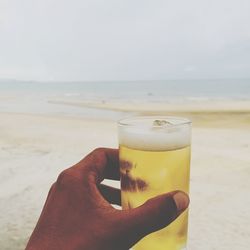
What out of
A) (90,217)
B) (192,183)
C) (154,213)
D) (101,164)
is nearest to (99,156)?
(101,164)

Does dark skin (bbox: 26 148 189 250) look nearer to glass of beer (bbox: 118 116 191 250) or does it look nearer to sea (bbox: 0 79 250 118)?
glass of beer (bbox: 118 116 191 250)

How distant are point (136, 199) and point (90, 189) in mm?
211

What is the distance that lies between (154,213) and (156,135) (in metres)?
0.35

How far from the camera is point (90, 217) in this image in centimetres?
116

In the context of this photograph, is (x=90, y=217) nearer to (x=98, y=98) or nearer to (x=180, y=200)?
(x=180, y=200)

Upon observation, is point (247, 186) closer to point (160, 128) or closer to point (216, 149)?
point (216, 149)

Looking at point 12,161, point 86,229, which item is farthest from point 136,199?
point 12,161

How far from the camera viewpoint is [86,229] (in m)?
1.16

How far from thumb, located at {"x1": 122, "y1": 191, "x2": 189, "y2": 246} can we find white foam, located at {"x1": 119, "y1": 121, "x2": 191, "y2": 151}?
0.89 feet

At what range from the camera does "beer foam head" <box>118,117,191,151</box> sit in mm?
1339

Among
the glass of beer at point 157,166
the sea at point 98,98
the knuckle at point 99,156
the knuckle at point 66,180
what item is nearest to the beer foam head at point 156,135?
the glass of beer at point 157,166

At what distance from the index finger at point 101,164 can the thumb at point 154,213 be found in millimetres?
283

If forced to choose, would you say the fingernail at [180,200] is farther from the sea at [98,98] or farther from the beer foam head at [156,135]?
the sea at [98,98]

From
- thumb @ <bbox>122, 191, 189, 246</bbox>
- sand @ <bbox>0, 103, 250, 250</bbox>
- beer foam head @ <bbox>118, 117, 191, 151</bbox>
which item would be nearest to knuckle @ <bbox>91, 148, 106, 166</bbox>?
beer foam head @ <bbox>118, 117, 191, 151</bbox>
